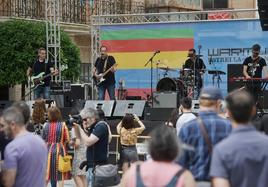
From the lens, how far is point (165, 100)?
598 inches

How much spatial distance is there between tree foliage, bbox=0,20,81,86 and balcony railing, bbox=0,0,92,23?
3.00 metres

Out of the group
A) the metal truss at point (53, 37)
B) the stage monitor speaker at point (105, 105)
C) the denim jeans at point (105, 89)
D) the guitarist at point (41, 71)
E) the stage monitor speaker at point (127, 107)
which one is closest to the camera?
the stage monitor speaker at point (127, 107)

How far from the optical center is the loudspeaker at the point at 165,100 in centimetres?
1501

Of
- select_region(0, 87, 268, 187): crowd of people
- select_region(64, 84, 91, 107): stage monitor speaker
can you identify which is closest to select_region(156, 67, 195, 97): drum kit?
select_region(64, 84, 91, 107): stage monitor speaker

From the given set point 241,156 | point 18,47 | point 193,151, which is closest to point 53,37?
point 18,47

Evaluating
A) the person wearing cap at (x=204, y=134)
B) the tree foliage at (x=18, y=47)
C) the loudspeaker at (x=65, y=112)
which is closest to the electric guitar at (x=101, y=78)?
the loudspeaker at (x=65, y=112)

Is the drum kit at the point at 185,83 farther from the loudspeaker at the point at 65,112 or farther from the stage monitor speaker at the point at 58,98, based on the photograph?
the loudspeaker at the point at 65,112

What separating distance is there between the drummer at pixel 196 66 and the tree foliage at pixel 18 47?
6955 mm

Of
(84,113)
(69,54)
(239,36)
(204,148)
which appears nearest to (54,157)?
(84,113)

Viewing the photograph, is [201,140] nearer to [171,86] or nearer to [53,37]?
[171,86]

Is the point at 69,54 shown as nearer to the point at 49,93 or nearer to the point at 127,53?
the point at 127,53

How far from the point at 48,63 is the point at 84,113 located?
758 cm

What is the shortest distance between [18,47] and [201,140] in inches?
746

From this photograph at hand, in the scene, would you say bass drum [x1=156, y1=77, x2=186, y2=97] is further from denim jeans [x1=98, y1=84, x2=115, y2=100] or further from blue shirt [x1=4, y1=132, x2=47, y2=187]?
blue shirt [x1=4, y1=132, x2=47, y2=187]
